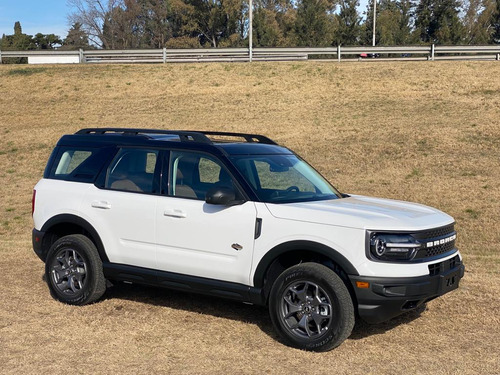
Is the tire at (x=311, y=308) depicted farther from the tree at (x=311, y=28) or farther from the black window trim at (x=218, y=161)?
the tree at (x=311, y=28)

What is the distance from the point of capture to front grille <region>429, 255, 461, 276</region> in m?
5.44

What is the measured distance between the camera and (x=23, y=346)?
5582 mm

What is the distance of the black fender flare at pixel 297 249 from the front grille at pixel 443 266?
669mm

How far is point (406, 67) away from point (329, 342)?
25.1m

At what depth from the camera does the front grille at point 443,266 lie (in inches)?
214

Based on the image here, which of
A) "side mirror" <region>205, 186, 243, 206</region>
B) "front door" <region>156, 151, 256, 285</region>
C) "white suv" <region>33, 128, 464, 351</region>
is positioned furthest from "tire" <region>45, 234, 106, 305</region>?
"side mirror" <region>205, 186, 243, 206</region>

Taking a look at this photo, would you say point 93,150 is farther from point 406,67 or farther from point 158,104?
point 406,67

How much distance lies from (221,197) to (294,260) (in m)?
0.86

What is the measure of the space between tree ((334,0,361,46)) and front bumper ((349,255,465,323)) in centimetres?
4762

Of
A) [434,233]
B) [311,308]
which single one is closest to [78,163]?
[311,308]

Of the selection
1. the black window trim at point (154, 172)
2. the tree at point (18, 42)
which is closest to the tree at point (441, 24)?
the tree at point (18, 42)

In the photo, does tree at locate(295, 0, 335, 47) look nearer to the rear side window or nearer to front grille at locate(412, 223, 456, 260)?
the rear side window

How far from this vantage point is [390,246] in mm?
5250

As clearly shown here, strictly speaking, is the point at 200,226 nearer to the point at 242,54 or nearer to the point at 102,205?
the point at 102,205
